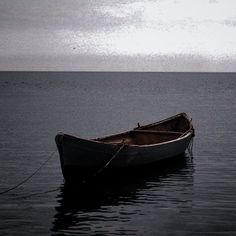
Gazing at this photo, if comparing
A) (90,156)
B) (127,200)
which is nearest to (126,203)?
(127,200)

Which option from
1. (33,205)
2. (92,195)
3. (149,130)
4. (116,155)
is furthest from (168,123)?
(33,205)

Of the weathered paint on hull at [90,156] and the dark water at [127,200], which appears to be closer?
the dark water at [127,200]

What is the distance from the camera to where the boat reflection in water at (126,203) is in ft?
44.6

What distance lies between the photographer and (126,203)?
642 inches

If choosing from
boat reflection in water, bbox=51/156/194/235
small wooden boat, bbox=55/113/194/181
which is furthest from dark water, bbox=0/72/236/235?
small wooden boat, bbox=55/113/194/181

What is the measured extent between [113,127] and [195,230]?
28830mm

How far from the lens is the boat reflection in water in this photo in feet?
44.6

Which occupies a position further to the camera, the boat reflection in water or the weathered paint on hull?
the weathered paint on hull

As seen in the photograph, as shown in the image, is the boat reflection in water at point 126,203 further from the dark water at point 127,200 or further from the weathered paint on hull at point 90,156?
the weathered paint on hull at point 90,156

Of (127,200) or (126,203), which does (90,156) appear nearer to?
(127,200)

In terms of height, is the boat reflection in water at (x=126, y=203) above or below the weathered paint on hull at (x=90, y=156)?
below

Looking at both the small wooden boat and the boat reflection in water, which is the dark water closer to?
the boat reflection in water

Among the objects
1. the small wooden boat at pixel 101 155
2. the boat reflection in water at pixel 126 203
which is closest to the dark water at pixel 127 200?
the boat reflection in water at pixel 126 203

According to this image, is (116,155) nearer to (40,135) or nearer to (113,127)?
(40,135)
